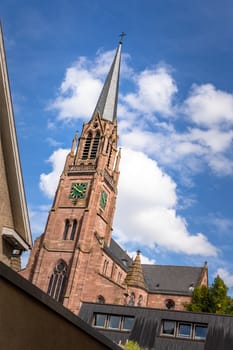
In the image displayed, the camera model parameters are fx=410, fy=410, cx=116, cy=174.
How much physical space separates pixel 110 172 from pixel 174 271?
23.6 m

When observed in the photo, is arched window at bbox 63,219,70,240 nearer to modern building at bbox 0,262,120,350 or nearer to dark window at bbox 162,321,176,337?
dark window at bbox 162,321,176,337

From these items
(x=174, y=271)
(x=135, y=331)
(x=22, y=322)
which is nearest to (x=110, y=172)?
(x=174, y=271)

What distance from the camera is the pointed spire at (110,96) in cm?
6575

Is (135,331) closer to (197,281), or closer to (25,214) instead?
(25,214)

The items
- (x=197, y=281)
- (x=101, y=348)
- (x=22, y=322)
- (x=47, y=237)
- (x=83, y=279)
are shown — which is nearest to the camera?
(x=22, y=322)

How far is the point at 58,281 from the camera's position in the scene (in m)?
48.7

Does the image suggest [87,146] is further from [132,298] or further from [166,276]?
[166,276]

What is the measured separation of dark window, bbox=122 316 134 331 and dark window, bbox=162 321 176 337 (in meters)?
2.28

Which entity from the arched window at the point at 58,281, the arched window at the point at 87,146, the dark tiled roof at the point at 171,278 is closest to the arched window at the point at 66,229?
the arched window at the point at 58,281

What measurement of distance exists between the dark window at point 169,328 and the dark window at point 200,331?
56.8 inches

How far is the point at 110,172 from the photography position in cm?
6006

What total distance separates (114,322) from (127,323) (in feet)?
3.01

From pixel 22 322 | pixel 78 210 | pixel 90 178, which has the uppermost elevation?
pixel 90 178

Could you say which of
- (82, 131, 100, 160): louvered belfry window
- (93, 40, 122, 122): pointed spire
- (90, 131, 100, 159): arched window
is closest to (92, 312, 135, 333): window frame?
(82, 131, 100, 160): louvered belfry window
